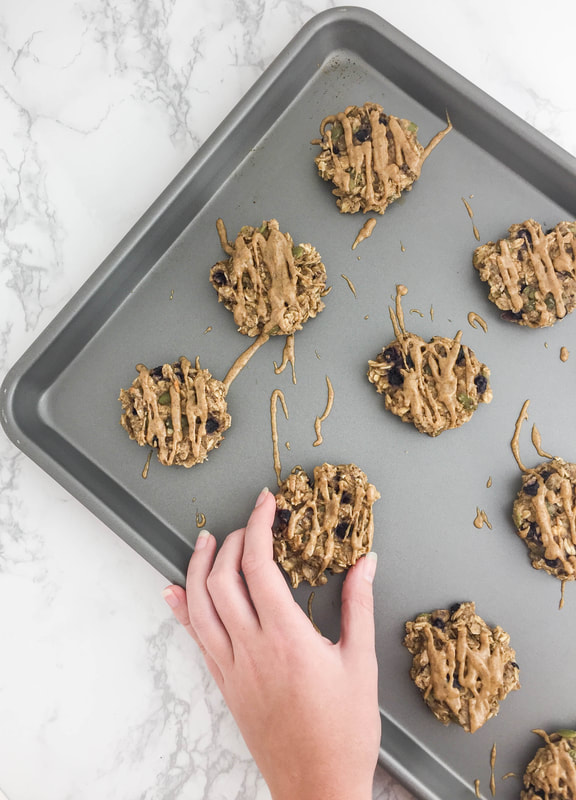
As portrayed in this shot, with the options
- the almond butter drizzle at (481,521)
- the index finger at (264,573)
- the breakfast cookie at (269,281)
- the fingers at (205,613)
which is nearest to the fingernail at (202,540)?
the fingers at (205,613)

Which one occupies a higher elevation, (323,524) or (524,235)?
(524,235)

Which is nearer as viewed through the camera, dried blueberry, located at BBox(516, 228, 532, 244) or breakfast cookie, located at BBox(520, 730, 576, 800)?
breakfast cookie, located at BBox(520, 730, 576, 800)

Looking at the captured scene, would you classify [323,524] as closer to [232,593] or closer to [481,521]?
[232,593]

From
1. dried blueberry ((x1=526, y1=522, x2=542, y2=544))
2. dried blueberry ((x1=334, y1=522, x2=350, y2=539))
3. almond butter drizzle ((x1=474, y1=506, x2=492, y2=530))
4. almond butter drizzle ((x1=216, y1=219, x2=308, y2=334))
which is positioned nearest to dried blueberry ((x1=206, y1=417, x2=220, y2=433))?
almond butter drizzle ((x1=216, y1=219, x2=308, y2=334))

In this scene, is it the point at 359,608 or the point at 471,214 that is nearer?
the point at 359,608

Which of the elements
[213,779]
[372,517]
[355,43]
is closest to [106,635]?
[213,779]

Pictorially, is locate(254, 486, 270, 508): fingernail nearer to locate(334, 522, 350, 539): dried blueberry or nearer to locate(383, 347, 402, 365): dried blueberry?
locate(334, 522, 350, 539): dried blueberry

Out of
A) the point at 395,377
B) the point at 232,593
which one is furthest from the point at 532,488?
the point at 232,593
